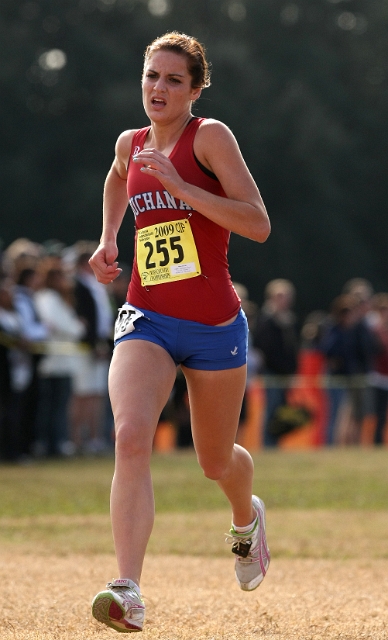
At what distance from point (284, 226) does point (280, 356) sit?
2559 centimetres

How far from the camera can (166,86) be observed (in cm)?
513

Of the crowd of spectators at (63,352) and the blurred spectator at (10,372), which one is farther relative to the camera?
the crowd of spectators at (63,352)

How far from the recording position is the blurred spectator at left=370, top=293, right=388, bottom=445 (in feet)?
59.9

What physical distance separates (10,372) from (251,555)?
24.2 feet

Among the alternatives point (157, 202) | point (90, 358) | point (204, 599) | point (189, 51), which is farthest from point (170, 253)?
point (90, 358)

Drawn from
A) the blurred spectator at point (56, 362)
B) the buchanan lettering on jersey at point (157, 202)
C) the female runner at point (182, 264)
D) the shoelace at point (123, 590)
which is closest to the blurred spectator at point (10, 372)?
the blurred spectator at point (56, 362)

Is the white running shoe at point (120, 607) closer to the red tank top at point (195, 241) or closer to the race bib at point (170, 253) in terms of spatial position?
the red tank top at point (195, 241)

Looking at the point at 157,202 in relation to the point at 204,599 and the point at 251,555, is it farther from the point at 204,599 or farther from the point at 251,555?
the point at 204,599

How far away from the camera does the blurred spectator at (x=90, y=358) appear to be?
13.5 m

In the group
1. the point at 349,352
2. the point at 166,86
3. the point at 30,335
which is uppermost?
the point at 166,86

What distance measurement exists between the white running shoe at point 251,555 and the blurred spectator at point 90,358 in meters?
7.74

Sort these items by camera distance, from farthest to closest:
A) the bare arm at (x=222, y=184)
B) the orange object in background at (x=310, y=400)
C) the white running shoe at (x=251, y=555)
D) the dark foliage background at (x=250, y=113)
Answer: the dark foliage background at (x=250, y=113) → the orange object in background at (x=310, y=400) → the white running shoe at (x=251, y=555) → the bare arm at (x=222, y=184)

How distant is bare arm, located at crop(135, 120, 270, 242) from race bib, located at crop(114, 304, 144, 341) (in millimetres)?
548

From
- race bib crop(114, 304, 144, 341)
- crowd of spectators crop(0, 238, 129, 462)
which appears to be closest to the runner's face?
race bib crop(114, 304, 144, 341)
